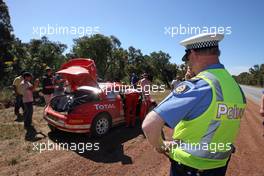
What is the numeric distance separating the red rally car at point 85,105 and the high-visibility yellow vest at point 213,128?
587 centimetres

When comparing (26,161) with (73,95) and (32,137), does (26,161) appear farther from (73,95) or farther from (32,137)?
(73,95)

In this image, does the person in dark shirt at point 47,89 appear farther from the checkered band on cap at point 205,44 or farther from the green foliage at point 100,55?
the green foliage at point 100,55

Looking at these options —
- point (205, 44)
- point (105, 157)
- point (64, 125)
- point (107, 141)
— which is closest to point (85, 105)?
point (64, 125)

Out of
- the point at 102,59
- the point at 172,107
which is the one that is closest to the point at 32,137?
the point at 172,107

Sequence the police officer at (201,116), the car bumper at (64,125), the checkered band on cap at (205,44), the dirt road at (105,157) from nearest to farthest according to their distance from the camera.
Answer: the police officer at (201,116) → the checkered band on cap at (205,44) → the dirt road at (105,157) → the car bumper at (64,125)

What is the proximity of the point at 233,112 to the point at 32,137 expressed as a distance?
746 centimetres

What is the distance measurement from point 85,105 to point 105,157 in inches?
71.8

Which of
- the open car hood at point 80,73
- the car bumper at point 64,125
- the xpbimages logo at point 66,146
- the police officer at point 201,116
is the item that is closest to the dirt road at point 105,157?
the xpbimages logo at point 66,146

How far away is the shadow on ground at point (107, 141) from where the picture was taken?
659cm

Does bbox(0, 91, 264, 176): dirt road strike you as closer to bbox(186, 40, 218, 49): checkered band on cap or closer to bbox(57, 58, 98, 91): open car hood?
bbox(57, 58, 98, 91): open car hood

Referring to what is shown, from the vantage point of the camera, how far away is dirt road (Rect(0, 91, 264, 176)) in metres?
5.77

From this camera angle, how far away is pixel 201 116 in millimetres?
1899

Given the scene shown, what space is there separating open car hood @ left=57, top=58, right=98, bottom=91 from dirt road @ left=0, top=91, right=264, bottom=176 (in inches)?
65.6

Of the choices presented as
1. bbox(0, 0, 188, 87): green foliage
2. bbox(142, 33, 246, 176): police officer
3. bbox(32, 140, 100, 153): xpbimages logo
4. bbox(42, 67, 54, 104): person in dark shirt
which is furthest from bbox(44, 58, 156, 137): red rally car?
bbox(0, 0, 188, 87): green foliage
